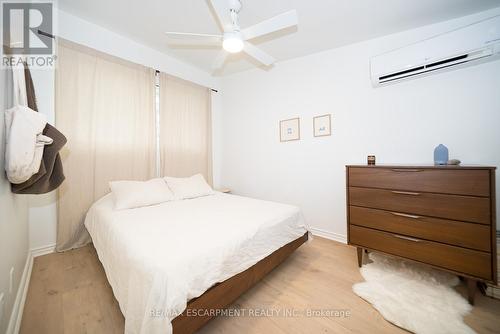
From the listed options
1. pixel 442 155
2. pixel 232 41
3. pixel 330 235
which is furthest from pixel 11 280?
pixel 442 155

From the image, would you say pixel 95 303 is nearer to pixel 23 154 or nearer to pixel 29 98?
pixel 23 154

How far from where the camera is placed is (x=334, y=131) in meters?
2.51

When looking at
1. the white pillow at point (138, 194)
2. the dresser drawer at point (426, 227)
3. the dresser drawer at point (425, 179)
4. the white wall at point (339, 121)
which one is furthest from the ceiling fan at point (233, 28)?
the dresser drawer at point (426, 227)

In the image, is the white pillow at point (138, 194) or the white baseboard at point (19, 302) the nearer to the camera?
the white baseboard at point (19, 302)

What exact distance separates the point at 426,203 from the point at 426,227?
7.6 inches

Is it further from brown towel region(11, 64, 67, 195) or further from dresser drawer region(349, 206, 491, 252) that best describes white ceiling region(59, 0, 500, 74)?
dresser drawer region(349, 206, 491, 252)

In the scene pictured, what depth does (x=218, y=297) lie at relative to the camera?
1151mm

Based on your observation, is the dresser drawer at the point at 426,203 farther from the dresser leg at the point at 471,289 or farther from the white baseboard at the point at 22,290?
the white baseboard at the point at 22,290

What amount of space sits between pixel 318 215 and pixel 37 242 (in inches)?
130

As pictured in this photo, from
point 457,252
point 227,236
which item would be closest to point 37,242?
point 227,236

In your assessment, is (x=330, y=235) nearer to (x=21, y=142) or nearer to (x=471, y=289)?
(x=471, y=289)

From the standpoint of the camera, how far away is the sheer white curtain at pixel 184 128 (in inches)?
113

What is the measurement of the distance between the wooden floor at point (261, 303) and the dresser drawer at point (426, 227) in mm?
474

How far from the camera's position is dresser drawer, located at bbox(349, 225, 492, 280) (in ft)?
4.33
